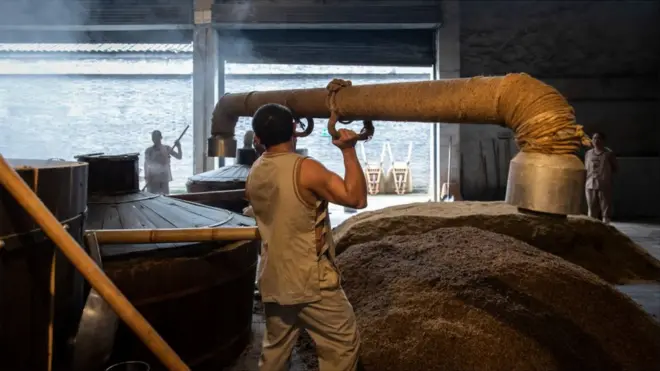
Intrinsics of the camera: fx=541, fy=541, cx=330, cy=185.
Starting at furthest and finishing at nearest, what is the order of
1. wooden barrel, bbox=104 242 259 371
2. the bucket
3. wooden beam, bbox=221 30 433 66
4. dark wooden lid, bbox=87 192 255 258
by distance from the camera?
wooden beam, bbox=221 30 433 66 < dark wooden lid, bbox=87 192 255 258 < wooden barrel, bbox=104 242 259 371 < the bucket

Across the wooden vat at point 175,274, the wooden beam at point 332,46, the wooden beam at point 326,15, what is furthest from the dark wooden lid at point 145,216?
the wooden beam at point 332,46

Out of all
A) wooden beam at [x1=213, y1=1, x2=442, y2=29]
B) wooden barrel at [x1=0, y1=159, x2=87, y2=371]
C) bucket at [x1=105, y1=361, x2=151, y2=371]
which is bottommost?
bucket at [x1=105, y1=361, x2=151, y2=371]

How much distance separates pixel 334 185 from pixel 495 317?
162cm

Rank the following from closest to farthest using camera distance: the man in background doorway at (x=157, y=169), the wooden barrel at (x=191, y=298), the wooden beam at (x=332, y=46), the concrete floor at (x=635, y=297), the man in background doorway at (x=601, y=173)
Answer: the wooden barrel at (x=191, y=298), the concrete floor at (x=635, y=297), the man in background doorway at (x=157, y=169), the man in background doorway at (x=601, y=173), the wooden beam at (x=332, y=46)

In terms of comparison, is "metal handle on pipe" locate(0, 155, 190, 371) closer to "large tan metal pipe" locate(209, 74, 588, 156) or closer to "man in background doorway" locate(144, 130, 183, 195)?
"large tan metal pipe" locate(209, 74, 588, 156)

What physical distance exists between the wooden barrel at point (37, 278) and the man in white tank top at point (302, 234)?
92 cm

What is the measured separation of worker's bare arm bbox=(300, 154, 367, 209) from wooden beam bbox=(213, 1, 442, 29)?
938 centimetres

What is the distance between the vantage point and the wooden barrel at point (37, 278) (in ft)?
6.93

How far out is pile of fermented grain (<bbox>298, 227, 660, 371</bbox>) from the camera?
3342mm

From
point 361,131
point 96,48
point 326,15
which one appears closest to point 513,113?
point 361,131

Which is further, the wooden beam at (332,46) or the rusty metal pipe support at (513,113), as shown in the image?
the wooden beam at (332,46)

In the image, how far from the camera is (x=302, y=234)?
277 centimetres

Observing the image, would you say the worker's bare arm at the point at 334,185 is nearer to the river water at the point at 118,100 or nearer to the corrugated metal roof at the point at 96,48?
the corrugated metal roof at the point at 96,48

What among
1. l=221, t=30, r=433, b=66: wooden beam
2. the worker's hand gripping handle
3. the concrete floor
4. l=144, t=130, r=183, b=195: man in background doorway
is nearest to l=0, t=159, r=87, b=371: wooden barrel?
the worker's hand gripping handle
